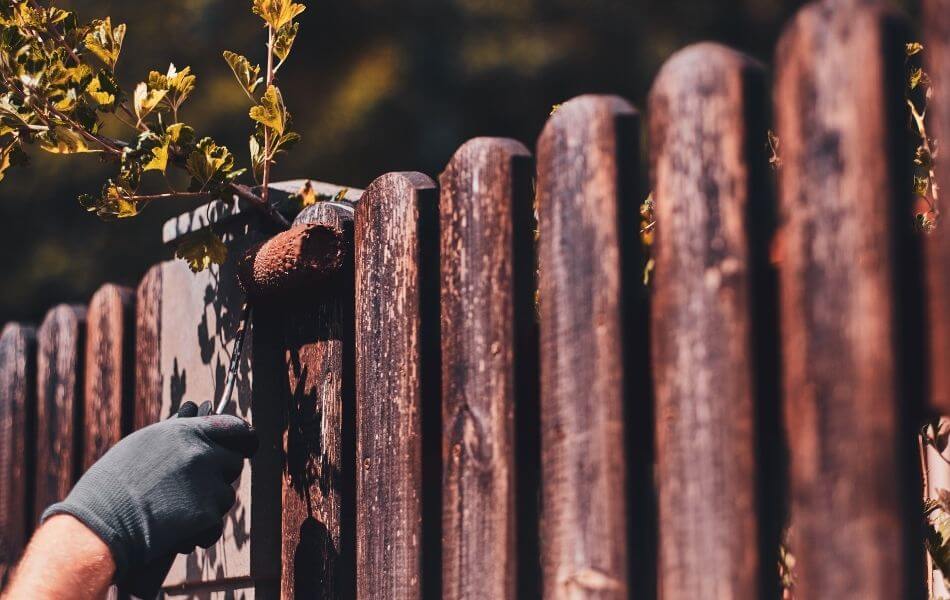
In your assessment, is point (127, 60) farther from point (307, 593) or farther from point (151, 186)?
point (307, 593)

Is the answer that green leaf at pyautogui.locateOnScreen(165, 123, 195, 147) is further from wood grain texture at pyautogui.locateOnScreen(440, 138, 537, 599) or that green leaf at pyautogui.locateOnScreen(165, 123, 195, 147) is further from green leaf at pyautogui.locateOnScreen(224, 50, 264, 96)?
wood grain texture at pyautogui.locateOnScreen(440, 138, 537, 599)

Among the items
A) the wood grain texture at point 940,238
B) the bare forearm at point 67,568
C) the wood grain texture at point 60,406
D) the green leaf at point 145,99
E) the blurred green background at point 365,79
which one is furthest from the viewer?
the blurred green background at point 365,79

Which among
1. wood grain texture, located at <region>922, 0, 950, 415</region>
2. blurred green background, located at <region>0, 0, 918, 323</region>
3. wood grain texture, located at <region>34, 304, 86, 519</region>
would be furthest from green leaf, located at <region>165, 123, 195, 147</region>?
blurred green background, located at <region>0, 0, 918, 323</region>

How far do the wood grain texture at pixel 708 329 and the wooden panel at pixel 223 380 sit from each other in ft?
3.14

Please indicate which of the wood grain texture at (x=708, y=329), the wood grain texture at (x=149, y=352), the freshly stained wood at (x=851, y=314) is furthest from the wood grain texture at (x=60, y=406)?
the freshly stained wood at (x=851, y=314)

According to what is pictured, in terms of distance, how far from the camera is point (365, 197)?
71.7 inches

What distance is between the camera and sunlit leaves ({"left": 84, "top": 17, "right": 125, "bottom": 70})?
1.99 meters

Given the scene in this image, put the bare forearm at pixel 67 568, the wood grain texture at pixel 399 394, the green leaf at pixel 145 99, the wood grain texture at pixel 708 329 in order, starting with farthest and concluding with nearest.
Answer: the green leaf at pixel 145 99
the bare forearm at pixel 67 568
the wood grain texture at pixel 399 394
the wood grain texture at pixel 708 329

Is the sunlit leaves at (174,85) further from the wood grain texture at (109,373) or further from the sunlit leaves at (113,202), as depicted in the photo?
the wood grain texture at (109,373)

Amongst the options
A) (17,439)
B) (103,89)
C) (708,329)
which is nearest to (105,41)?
(103,89)

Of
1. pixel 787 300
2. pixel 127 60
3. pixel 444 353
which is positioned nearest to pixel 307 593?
pixel 444 353

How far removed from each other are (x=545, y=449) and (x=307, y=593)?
667mm

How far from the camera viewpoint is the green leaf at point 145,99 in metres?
1.96

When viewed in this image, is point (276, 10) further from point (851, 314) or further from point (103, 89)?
point (851, 314)
